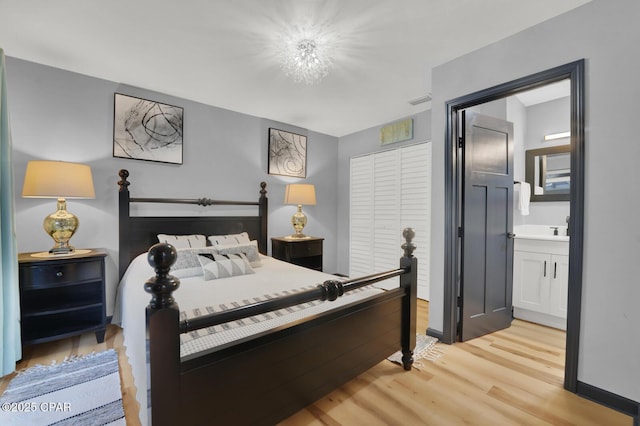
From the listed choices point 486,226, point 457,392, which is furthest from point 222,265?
point 486,226

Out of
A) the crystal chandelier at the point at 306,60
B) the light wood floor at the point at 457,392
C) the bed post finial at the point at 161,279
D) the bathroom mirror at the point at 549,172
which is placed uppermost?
the crystal chandelier at the point at 306,60

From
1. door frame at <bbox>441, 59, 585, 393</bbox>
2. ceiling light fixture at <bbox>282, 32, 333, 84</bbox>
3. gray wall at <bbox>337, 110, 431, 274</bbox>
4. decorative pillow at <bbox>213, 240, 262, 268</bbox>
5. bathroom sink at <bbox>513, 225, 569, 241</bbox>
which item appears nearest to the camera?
door frame at <bbox>441, 59, 585, 393</bbox>

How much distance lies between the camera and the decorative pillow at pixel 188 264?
2.38 meters

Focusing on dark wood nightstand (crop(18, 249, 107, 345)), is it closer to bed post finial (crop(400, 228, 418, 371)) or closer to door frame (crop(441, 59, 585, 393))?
bed post finial (crop(400, 228, 418, 371))

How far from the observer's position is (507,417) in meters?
1.58

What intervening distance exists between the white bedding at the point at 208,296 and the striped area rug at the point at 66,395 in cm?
25

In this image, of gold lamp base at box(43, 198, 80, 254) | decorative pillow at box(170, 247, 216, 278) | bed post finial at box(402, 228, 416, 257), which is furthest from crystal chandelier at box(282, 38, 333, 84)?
gold lamp base at box(43, 198, 80, 254)

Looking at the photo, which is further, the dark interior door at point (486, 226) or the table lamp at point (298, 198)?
the table lamp at point (298, 198)

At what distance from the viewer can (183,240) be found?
2820 millimetres

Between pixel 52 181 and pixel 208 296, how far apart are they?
65.1 inches

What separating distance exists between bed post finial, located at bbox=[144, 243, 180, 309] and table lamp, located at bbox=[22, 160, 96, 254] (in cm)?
194

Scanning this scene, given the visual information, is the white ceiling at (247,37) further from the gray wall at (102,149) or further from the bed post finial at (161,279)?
the bed post finial at (161,279)

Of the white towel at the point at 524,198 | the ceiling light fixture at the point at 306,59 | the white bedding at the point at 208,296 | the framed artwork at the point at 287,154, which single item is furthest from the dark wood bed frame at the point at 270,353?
the framed artwork at the point at 287,154

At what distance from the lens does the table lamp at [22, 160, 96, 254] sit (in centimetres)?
218
